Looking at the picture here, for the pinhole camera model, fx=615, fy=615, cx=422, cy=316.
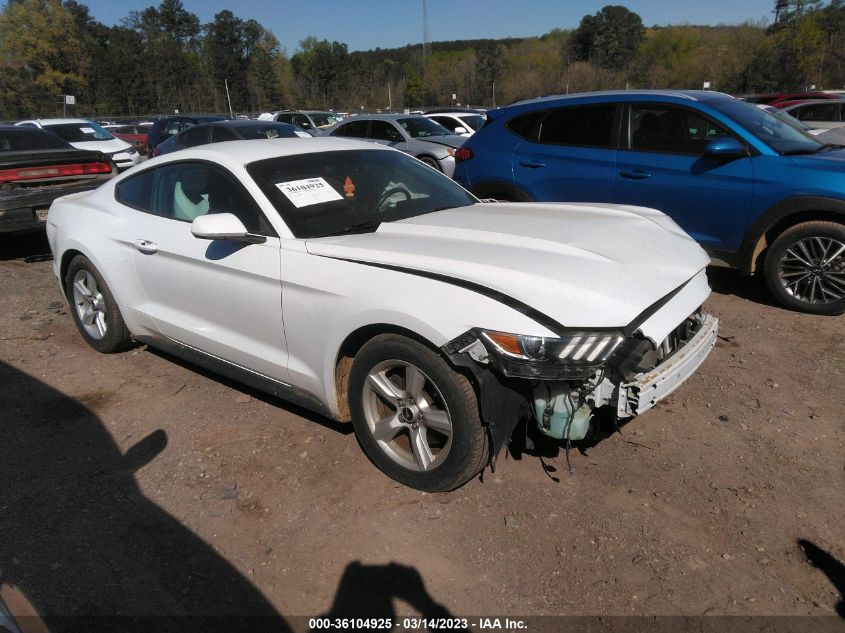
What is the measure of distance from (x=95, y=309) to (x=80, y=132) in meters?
14.1

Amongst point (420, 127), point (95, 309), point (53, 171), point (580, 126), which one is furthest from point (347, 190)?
point (420, 127)

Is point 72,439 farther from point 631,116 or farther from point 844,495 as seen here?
point 631,116

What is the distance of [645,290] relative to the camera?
8.98 ft

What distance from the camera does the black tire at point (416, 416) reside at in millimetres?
2668

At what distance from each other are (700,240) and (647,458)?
9.21 feet

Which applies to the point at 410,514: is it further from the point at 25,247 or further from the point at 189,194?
the point at 25,247

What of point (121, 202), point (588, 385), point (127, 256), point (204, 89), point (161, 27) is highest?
point (161, 27)

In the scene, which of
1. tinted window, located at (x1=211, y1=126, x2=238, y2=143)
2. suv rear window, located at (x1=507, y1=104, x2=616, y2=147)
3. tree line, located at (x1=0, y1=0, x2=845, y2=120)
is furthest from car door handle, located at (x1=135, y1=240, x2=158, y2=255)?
tree line, located at (x1=0, y1=0, x2=845, y2=120)

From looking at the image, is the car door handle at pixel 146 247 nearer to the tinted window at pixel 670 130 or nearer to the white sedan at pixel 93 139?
the tinted window at pixel 670 130

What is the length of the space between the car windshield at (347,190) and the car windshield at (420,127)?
9.88 metres

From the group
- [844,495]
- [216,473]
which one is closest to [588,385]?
[844,495]

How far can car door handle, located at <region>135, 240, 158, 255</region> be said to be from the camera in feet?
12.9

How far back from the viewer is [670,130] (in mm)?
5520

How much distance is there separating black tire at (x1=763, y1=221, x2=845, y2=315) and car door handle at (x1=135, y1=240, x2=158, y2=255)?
4.73m
